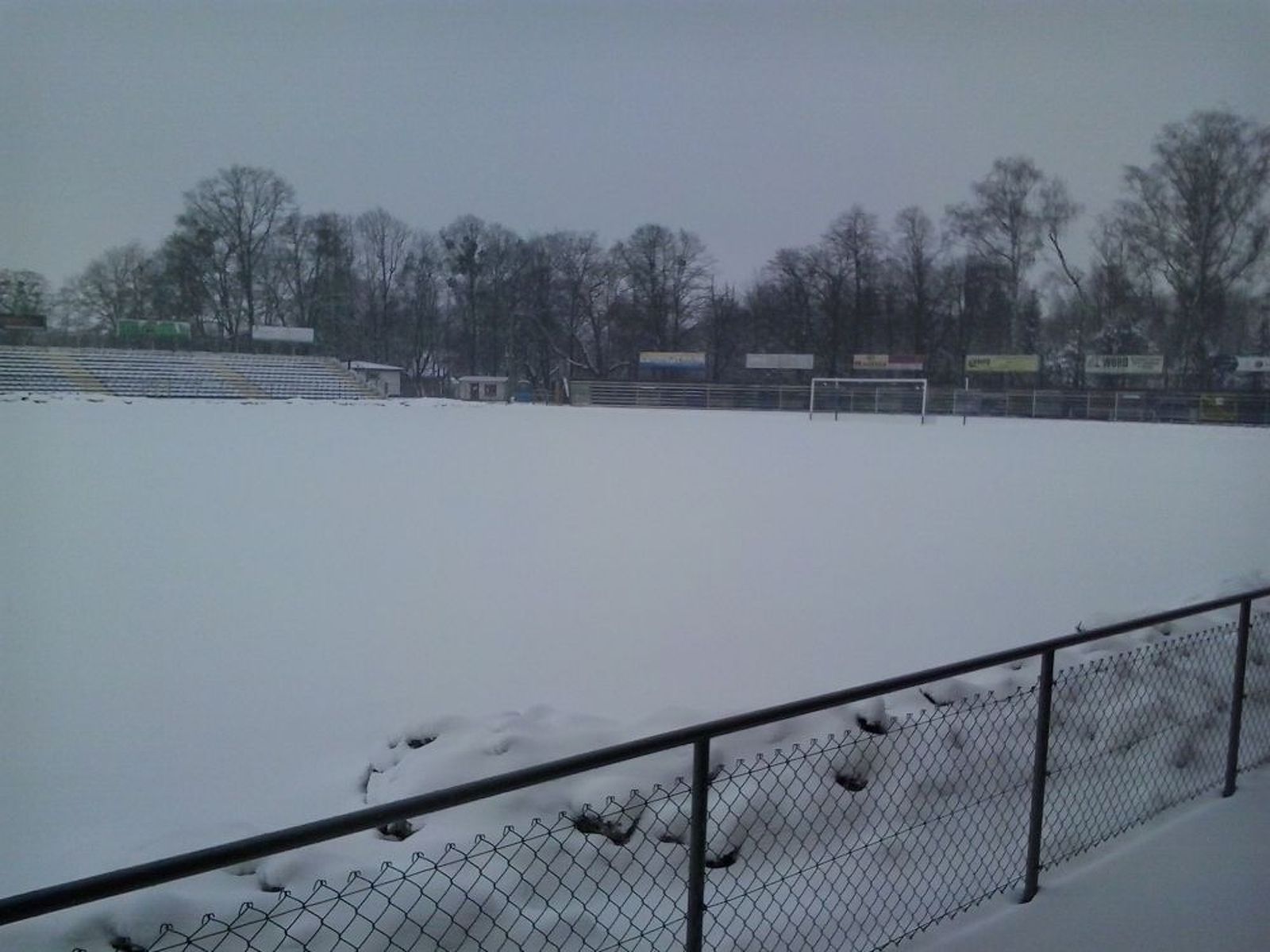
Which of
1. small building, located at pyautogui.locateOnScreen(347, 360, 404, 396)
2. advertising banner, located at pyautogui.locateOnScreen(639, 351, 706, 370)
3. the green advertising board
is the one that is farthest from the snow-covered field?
advertising banner, located at pyautogui.locateOnScreen(639, 351, 706, 370)

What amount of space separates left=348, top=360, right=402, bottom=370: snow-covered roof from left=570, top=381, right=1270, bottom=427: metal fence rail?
811 cm

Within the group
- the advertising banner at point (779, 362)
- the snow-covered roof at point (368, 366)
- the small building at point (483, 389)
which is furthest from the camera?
the small building at point (483, 389)

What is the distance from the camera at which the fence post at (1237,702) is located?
2.89m

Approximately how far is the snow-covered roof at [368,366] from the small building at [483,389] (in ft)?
10.1

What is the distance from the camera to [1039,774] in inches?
93.3

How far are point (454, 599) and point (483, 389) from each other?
110ft

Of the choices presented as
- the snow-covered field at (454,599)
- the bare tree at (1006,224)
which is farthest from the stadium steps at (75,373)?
the bare tree at (1006,224)

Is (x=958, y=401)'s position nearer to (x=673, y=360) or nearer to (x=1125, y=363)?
(x=1125, y=363)

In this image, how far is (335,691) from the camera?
438 cm

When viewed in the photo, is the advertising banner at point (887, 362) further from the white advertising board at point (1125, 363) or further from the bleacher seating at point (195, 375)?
the bleacher seating at point (195, 375)

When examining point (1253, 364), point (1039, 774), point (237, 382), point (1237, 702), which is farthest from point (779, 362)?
point (1039, 774)

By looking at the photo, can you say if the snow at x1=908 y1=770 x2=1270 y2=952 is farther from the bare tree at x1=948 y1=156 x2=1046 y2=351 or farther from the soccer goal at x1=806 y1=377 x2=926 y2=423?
the soccer goal at x1=806 y1=377 x2=926 y2=423

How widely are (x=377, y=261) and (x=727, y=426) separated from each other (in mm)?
11760

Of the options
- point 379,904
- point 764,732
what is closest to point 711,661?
point 764,732
